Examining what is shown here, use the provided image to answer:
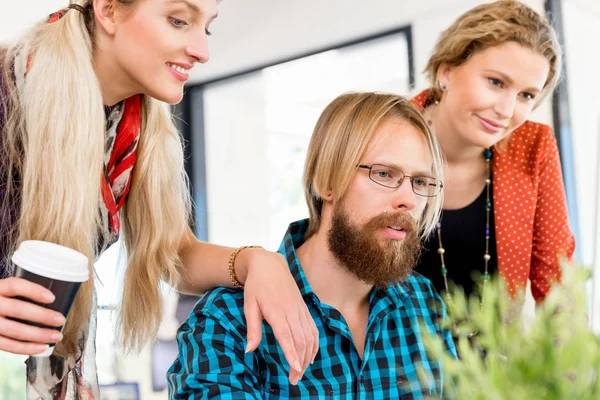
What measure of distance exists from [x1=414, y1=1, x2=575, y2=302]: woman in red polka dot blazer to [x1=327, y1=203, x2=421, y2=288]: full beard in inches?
12.3

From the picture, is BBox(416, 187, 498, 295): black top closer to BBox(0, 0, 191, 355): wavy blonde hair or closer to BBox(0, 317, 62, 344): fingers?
BBox(0, 0, 191, 355): wavy blonde hair

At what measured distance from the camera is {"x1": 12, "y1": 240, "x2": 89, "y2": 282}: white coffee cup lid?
0.83 metres

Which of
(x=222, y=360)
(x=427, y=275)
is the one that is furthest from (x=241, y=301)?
(x=427, y=275)

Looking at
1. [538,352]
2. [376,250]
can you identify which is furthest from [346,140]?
[538,352]

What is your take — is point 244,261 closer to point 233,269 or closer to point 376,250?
point 233,269

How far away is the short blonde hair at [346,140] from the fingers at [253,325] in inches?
19.4

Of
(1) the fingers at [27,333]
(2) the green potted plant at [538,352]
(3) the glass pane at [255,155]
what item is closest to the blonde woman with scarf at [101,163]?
(1) the fingers at [27,333]

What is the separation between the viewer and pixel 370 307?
1566mm

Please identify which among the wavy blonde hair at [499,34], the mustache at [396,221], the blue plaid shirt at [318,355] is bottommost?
the blue plaid shirt at [318,355]

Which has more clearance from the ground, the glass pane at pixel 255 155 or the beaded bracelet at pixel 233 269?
the glass pane at pixel 255 155

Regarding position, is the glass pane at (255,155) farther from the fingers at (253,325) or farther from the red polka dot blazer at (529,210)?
the fingers at (253,325)

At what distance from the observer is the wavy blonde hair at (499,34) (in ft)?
5.81

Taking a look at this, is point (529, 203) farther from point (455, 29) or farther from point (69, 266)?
point (69, 266)

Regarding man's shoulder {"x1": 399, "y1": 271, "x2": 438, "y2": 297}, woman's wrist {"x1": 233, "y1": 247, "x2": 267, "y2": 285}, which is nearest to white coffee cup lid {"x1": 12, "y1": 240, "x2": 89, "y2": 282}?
woman's wrist {"x1": 233, "y1": 247, "x2": 267, "y2": 285}
